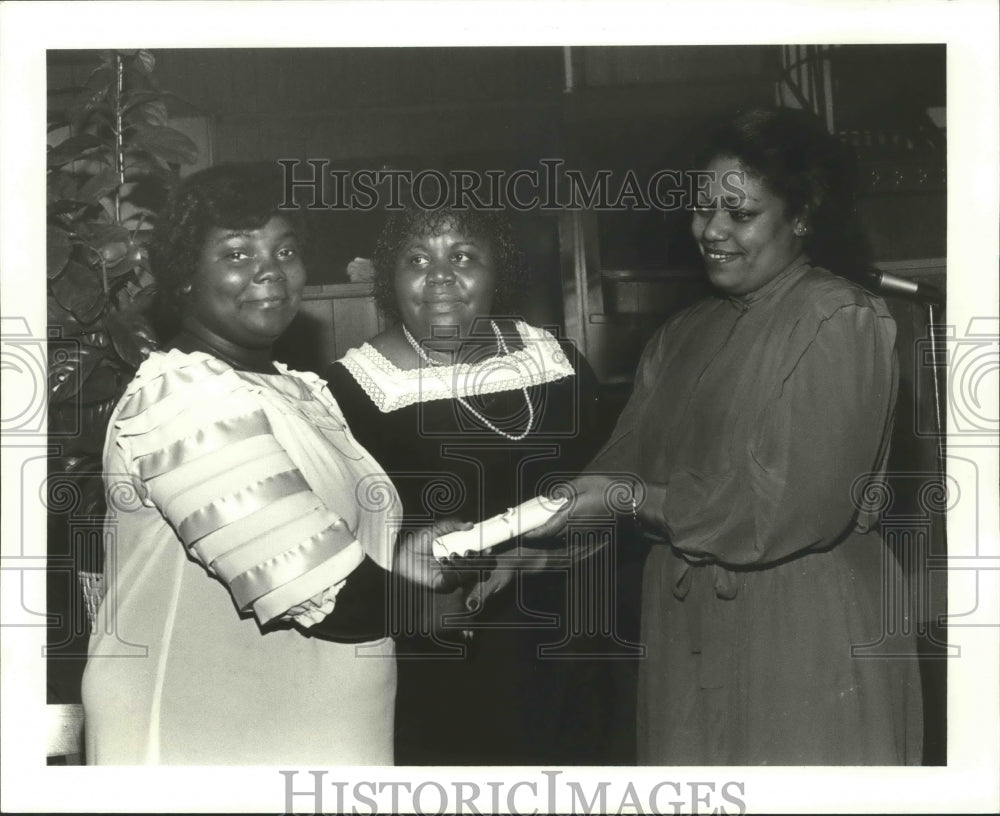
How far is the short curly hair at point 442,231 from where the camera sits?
9.00 ft

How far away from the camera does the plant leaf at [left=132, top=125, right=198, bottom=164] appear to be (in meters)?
2.75

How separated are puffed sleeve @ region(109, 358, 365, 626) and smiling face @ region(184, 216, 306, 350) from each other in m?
0.10

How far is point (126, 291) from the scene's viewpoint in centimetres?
277

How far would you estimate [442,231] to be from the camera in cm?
274

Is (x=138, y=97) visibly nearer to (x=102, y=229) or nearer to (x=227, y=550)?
(x=102, y=229)

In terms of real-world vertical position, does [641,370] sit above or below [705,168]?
below

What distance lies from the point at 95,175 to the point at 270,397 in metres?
0.73

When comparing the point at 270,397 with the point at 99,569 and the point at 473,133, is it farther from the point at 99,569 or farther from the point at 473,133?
the point at 473,133

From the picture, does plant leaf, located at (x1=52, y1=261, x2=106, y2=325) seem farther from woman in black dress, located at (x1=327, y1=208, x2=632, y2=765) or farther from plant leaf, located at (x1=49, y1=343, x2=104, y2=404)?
woman in black dress, located at (x1=327, y1=208, x2=632, y2=765)

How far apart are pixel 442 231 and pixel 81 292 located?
3.05 ft

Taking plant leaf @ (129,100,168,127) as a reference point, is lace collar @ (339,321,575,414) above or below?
below

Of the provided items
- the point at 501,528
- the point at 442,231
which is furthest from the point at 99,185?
the point at 501,528

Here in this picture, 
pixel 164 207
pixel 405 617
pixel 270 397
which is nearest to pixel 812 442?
pixel 405 617

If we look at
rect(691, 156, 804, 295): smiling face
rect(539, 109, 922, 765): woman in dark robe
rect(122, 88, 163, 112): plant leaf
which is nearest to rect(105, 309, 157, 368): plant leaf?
rect(122, 88, 163, 112): plant leaf
